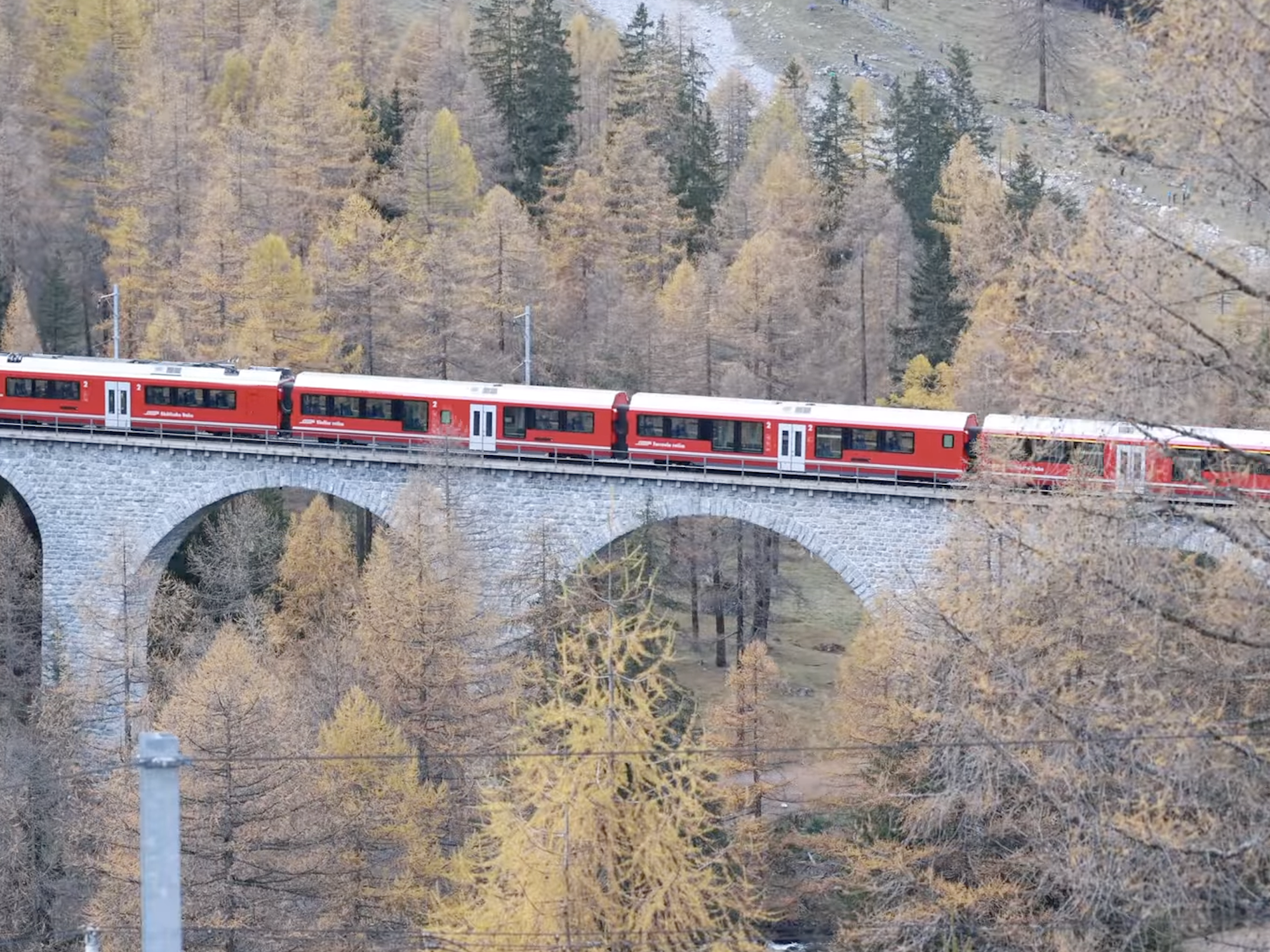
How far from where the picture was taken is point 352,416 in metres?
46.9

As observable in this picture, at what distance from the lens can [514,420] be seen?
1794 inches

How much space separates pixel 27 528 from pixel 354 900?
2442 cm

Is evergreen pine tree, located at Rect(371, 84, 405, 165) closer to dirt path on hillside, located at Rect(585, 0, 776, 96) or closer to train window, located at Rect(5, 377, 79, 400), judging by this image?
dirt path on hillside, located at Rect(585, 0, 776, 96)

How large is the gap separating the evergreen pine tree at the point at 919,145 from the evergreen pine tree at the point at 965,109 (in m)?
1.58

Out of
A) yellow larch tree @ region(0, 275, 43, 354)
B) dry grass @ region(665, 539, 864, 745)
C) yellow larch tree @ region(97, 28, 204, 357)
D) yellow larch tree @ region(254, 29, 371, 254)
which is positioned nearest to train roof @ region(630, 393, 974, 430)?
dry grass @ region(665, 539, 864, 745)

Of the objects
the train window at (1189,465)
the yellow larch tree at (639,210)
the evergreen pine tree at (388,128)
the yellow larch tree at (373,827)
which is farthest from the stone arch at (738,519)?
the evergreen pine tree at (388,128)

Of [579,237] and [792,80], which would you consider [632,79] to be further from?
[579,237]

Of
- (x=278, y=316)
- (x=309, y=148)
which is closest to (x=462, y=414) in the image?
(x=278, y=316)

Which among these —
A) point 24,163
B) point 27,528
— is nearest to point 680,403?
point 27,528

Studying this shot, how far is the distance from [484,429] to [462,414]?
2.28 feet

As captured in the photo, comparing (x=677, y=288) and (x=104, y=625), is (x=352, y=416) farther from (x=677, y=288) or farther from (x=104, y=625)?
(x=677, y=288)

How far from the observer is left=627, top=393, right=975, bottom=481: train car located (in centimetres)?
4225

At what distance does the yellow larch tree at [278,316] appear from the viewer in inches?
2324

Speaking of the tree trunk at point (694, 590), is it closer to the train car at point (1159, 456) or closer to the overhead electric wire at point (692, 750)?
the overhead electric wire at point (692, 750)
